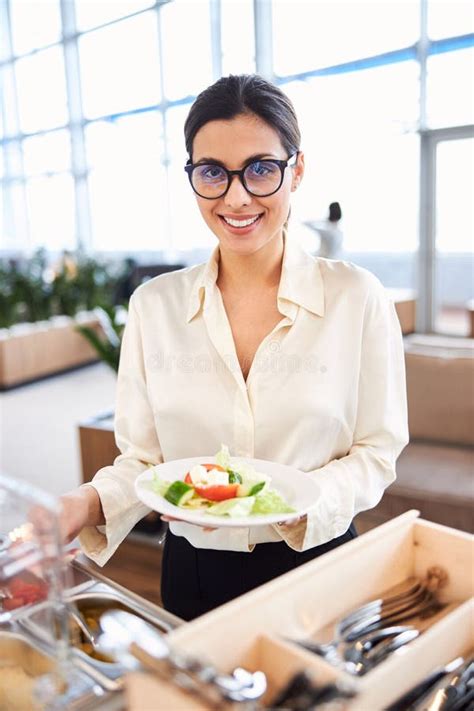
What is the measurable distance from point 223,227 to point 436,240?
661cm

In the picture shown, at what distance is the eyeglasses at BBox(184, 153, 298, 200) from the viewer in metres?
1.24

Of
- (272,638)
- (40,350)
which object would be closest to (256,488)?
(272,638)

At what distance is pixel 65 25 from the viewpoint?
35.0ft

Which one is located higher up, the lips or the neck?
the lips

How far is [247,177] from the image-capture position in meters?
1.24

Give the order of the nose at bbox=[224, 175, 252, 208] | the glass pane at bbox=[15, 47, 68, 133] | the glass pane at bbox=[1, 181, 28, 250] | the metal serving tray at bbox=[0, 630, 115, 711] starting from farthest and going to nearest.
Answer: the glass pane at bbox=[1, 181, 28, 250] < the glass pane at bbox=[15, 47, 68, 133] < the nose at bbox=[224, 175, 252, 208] < the metal serving tray at bbox=[0, 630, 115, 711]

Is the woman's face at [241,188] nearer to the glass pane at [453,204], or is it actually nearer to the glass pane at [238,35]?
the glass pane at [453,204]

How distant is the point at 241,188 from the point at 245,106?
152mm

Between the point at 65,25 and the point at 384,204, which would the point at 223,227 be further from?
the point at 65,25

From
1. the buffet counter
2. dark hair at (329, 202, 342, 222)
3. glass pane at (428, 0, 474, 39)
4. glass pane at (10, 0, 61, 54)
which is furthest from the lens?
glass pane at (10, 0, 61, 54)

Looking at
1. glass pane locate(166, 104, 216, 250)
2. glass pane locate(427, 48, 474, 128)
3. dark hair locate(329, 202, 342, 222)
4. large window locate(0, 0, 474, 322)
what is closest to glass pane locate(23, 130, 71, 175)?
large window locate(0, 0, 474, 322)

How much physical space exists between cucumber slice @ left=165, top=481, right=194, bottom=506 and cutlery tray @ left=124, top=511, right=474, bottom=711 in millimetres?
222

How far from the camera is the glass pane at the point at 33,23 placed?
10953mm

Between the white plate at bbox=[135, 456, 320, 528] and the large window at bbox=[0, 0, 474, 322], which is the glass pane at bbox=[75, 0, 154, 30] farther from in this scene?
the white plate at bbox=[135, 456, 320, 528]
